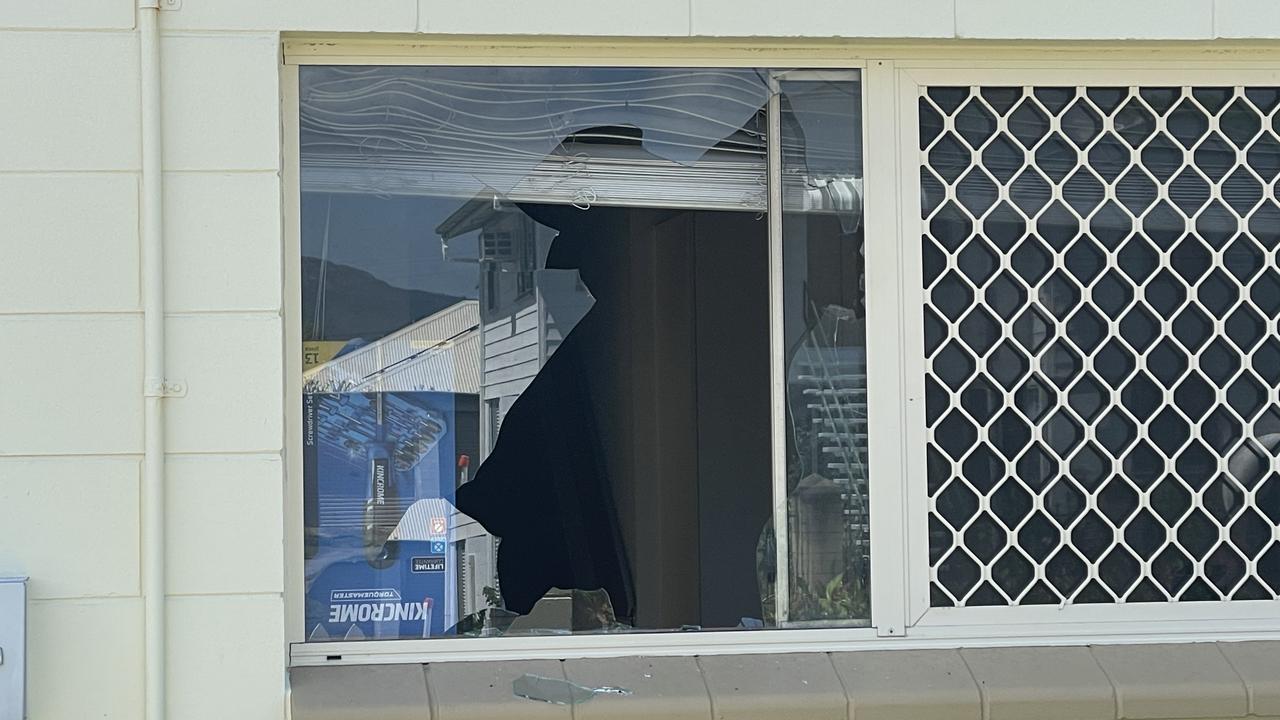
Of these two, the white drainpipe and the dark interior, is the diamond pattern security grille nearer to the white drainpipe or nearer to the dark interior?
the dark interior

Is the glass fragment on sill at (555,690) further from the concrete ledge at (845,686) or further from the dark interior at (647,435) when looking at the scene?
the dark interior at (647,435)

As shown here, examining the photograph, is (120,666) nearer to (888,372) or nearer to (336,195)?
(336,195)

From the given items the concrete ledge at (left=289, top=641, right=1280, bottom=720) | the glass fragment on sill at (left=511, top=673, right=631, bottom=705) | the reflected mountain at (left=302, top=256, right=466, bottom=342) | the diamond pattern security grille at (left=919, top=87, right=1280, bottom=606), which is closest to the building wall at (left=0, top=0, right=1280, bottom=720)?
the reflected mountain at (left=302, top=256, right=466, bottom=342)

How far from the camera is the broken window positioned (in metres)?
3.37

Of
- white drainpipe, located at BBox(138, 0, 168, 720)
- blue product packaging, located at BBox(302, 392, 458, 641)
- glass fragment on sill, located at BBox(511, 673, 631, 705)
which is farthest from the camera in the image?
blue product packaging, located at BBox(302, 392, 458, 641)

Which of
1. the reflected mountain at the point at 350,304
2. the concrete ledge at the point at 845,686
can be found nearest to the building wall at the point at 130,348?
the reflected mountain at the point at 350,304

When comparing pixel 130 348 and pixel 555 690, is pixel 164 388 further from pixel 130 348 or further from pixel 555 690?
pixel 555 690

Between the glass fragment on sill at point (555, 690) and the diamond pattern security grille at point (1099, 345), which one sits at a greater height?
the diamond pattern security grille at point (1099, 345)

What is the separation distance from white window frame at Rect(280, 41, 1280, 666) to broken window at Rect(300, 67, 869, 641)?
4 centimetres

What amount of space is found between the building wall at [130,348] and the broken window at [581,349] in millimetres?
198

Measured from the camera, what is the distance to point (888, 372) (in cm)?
341

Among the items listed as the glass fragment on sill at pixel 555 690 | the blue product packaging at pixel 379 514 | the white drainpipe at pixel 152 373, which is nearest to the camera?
the white drainpipe at pixel 152 373

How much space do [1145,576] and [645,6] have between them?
1.86 metres

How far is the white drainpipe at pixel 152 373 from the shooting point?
3.08 metres
